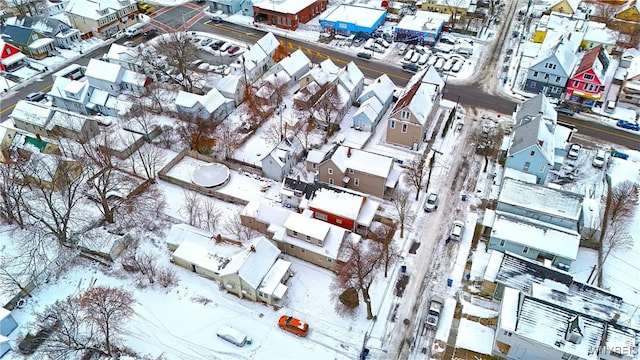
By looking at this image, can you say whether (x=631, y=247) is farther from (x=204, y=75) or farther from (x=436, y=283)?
(x=204, y=75)

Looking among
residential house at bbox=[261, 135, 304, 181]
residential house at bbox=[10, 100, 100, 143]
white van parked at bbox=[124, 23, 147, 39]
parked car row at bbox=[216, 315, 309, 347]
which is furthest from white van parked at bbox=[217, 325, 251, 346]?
white van parked at bbox=[124, 23, 147, 39]

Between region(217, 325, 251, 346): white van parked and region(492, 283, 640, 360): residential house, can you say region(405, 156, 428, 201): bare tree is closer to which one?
region(492, 283, 640, 360): residential house

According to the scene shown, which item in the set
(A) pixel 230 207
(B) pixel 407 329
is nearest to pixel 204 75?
(A) pixel 230 207

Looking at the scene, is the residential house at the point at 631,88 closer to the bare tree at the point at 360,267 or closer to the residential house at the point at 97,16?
the bare tree at the point at 360,267

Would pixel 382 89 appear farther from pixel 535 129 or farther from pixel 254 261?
pixel 254 261

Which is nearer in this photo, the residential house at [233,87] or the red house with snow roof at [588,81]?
the red house with snow roof at [588,81]

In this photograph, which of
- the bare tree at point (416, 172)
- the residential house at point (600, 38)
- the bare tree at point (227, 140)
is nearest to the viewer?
the bare tree at point (416, 172)

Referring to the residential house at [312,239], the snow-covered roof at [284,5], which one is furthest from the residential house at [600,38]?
the residential house at [312,239]
